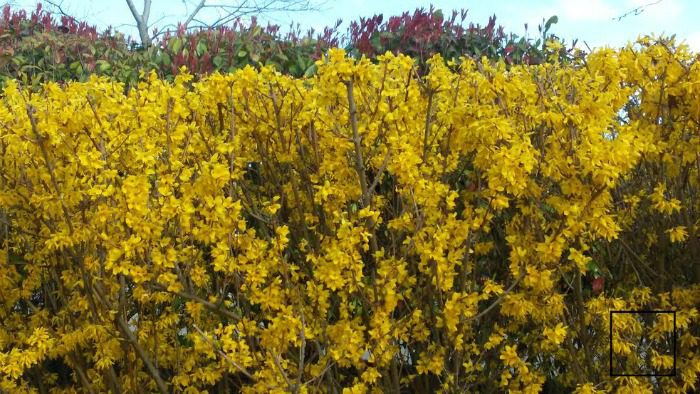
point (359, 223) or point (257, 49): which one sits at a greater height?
point (257, 49)

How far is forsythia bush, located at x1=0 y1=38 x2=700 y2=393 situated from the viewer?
11.3ft

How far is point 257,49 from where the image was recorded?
6176 mm

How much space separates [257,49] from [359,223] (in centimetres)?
290

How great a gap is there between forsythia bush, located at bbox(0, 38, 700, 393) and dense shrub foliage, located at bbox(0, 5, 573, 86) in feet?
6.56

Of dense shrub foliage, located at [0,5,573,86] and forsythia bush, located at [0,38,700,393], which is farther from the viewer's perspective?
dense shrub foliage, located at [0,5,573,86]

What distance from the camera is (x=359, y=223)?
3.62 m

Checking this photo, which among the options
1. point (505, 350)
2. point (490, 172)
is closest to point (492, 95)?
point (490, 172)

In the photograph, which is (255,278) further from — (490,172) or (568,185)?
(568,185)

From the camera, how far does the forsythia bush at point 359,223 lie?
3443mm

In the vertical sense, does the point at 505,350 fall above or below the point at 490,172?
below

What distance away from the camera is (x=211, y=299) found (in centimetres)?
362

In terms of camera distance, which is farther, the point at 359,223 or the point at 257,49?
the point at 257,49

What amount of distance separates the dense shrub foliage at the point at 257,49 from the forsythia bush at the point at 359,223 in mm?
2000

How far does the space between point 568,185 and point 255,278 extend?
134 centimetres
